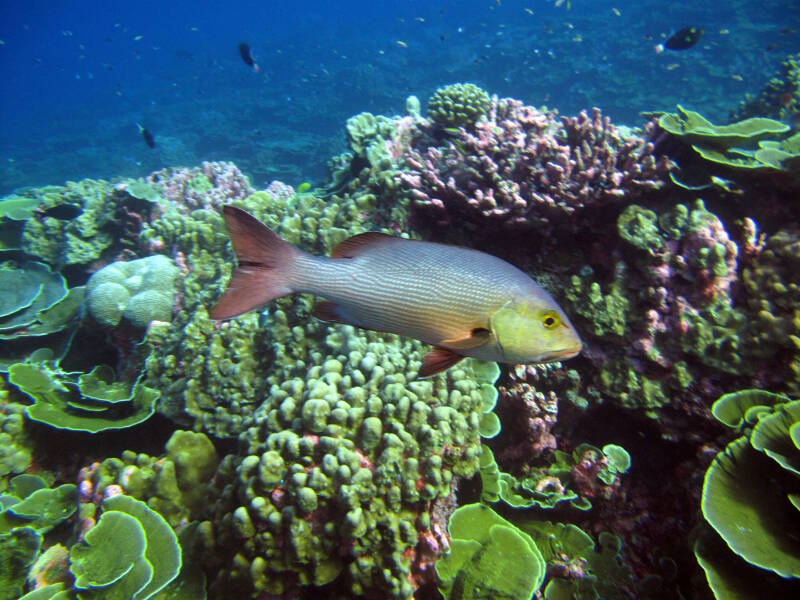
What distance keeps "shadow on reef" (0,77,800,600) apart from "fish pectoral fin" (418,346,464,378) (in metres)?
1.22

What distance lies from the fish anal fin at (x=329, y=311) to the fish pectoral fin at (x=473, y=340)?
0.49 meters

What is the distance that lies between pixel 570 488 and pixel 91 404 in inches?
181

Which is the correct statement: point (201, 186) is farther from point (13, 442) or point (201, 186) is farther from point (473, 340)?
point (473, 340)

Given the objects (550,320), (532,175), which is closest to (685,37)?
(532,175)

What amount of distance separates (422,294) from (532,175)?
100 inches

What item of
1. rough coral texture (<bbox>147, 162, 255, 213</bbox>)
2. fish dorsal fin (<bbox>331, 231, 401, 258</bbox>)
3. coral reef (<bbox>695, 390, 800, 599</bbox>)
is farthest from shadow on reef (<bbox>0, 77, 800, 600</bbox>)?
rough coral texture (<bbox>147, 162, 255, 213</bbox>)

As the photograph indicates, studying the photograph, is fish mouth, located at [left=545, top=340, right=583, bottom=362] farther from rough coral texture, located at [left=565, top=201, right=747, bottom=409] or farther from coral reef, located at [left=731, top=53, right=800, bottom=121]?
coral reef, located at [left=731, top=53, right=800, bottom=121]

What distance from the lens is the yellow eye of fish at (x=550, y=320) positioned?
164 centimetres

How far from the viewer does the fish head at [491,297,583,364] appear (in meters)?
1.63

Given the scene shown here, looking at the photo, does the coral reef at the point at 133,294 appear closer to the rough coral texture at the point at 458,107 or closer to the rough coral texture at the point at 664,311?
the rough coral texture at the point at 458,107

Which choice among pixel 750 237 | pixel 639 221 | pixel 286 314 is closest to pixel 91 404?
pixel 286 314

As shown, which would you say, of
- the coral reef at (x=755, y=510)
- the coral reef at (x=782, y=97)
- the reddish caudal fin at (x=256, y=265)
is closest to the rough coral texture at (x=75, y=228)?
the reddish caudal fin at (x=256, y=265)

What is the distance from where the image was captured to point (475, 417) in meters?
2.98

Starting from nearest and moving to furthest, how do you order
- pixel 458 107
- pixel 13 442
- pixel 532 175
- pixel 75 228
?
pixel 532 175 → pixel 13 442 → pixel 458 107 → pixel 75 228
